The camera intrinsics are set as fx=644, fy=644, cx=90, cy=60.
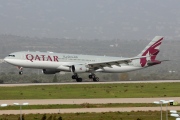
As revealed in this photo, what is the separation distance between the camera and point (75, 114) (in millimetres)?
38625

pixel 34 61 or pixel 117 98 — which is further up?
pixel 34 61

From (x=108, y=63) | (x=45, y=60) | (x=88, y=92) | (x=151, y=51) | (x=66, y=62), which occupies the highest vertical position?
(x=151, y=51)

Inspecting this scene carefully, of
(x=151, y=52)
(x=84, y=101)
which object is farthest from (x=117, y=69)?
(x=84, y=101)

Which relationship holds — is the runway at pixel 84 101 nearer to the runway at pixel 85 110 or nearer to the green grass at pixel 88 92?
the green grass at pixel 88 92

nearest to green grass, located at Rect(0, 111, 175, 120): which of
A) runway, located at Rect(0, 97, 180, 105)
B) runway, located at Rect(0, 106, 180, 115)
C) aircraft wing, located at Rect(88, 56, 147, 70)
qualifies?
runway, located at Rect(0, 106, 180, 115)

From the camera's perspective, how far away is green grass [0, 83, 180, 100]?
171 ft

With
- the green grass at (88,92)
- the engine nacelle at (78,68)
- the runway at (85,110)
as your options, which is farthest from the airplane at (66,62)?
the runway at (85,110)

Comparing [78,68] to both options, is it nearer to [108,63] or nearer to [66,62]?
[66,62]

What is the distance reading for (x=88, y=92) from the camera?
56.1 m

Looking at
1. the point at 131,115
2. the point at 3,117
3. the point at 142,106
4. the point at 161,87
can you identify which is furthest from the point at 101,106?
the point at 161,87

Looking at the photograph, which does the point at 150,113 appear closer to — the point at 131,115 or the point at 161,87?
the point at 131,115

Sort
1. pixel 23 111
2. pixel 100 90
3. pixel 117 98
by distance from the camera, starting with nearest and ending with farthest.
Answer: pixel 23 111, pixel 117 98, pixel 100 90

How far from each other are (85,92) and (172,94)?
25.4ft

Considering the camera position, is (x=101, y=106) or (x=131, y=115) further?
(x=101, y=106)
